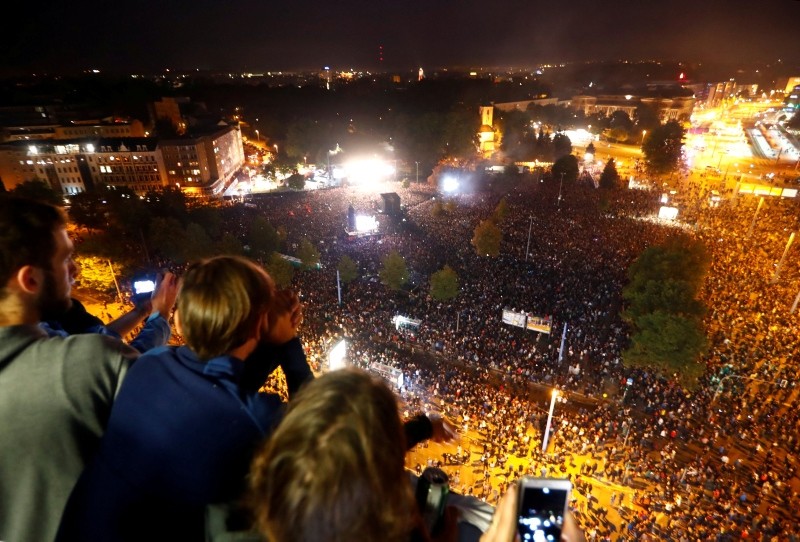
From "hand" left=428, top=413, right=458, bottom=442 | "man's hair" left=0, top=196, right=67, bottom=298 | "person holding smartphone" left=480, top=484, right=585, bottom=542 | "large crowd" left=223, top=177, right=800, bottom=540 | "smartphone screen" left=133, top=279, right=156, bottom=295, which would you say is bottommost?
"large crowd" left=223, top=177, right=800, bottom=540

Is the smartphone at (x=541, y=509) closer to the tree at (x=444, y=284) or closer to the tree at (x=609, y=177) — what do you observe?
the tree at (x=444, y=284)

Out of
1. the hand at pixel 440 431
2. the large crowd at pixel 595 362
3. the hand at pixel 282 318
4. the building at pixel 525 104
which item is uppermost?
the hand at pixel 282 318

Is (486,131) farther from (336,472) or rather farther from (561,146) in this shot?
(336,472)

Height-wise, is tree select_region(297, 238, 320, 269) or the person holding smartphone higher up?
the person holding smartphone

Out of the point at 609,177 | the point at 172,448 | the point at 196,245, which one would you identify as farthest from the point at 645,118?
the point at 172,448

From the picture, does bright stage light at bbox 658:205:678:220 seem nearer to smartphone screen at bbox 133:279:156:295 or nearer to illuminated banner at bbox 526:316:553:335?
illuminated banner at bbox 526:316:553:335

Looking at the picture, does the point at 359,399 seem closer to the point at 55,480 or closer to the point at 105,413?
the point at 105,413

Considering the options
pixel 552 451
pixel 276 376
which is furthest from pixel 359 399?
pixel 276 376

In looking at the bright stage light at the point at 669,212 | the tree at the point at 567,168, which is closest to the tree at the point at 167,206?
the tree at the point at 567,168

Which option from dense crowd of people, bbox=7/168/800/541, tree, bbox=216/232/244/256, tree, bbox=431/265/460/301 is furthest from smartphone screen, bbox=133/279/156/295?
tree, bbox=216/232/244/256
